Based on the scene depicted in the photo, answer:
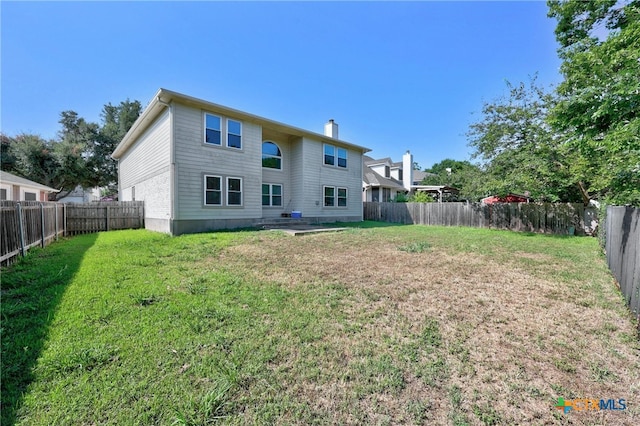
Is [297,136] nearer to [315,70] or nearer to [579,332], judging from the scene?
[315,70]

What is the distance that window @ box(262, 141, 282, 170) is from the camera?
1365cm

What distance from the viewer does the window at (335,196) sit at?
15.4 m

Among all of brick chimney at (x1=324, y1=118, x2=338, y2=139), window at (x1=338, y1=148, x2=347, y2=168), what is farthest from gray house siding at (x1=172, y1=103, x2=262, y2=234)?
brick chimney at (x1=324, y1=118, x2=338, y2=139)

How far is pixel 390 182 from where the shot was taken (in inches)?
989

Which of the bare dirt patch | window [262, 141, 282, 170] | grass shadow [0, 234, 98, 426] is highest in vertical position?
window [262, 141, 282, 170]

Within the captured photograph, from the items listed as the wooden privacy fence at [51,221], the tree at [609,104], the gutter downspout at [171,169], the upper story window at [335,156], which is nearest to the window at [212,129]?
the gutter downspout at [171,169]

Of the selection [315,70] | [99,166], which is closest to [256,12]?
[315,70]

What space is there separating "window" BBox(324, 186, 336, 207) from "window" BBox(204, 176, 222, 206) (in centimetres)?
644

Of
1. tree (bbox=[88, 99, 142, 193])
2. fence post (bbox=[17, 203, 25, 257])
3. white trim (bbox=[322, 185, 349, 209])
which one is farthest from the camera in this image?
tree (bbox=[88, 99, 142, 193])

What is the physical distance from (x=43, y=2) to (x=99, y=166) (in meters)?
25.7

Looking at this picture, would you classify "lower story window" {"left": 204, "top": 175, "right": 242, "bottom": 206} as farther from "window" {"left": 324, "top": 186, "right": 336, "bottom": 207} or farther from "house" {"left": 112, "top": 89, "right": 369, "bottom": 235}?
"window" {"left": 324, "top": 186, "right": 336, "bottom": 207}

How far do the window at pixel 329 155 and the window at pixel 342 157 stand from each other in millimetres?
458

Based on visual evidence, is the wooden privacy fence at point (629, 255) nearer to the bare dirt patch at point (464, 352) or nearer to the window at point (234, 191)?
the bare dirt patch at point (464, 352)

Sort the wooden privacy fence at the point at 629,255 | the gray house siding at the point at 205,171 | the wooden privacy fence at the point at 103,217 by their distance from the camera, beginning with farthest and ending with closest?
the wooden privacy fence at the point at 103,217 < the gray house siding at the point at 205,171 < the wooden privacy fence at the point at 629,255
